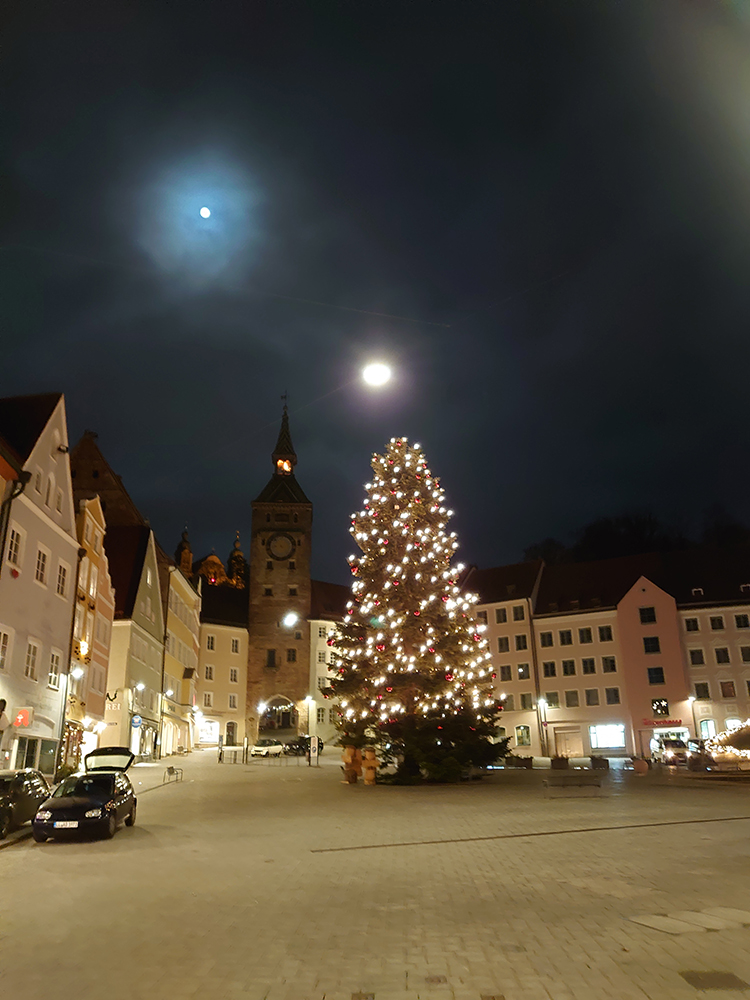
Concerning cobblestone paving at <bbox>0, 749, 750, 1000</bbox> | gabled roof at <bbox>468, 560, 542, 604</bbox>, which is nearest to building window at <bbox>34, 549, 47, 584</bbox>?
cobblestone paving at <bbox>0, 749, 750, 1000</bbox>

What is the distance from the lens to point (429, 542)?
32000mm

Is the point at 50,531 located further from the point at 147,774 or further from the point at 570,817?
the point at 570,817

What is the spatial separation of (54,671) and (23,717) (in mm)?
4943

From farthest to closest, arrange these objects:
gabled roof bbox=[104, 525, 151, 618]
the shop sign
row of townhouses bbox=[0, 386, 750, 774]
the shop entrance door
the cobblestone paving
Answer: the shop entrance door, gabled roof bbox=[104, 525, 151, 618], row of townhouses bbox=[0, 386, 750, 774], the shop sign, the cobblestone paving

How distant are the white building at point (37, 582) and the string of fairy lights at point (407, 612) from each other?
36.1ft

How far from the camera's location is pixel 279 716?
76.9m

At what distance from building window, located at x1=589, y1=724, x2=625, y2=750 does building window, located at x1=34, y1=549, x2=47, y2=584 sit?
46032mm

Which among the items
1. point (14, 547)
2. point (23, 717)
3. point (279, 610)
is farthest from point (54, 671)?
Answer: point (279, 610)

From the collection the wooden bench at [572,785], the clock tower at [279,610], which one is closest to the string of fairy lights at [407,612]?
the wooden bench at [572,785]

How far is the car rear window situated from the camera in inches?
679

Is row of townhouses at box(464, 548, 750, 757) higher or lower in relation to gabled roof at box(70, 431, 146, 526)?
lower

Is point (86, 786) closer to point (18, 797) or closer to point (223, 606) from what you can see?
point (18, 797)

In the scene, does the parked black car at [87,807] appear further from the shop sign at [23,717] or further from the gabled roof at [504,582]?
the gabled roof at [504,582]

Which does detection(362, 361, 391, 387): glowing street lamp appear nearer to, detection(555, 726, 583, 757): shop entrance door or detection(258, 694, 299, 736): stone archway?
detection(555, 726, 583, 757): shop entrance door
